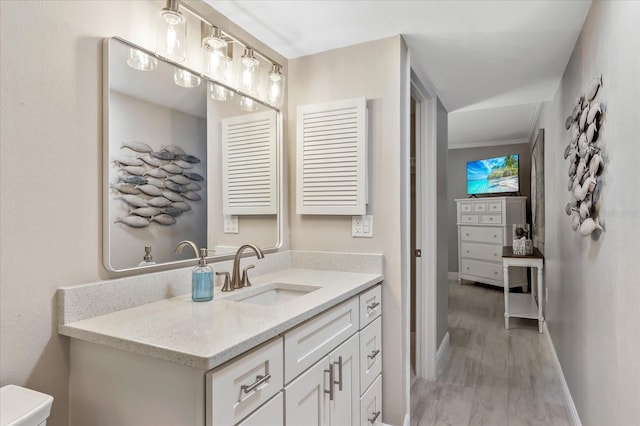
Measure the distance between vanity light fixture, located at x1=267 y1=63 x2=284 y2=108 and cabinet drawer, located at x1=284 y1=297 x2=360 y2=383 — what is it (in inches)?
46.9

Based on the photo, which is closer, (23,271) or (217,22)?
(23,271)

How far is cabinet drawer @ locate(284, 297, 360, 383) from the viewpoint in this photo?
3.99 ft

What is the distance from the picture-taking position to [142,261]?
4.58 ft

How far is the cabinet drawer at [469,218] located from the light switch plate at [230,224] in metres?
5.06

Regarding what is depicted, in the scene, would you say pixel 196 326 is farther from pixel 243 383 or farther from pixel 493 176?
pixel 493 176

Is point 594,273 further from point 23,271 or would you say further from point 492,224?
point 492,224

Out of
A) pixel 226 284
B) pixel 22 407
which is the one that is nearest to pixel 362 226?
pixel 226 284

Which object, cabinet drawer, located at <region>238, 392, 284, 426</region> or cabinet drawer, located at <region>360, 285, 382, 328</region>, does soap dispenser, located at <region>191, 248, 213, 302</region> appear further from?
cabinet drawer, located at <region>360, 285, 382, 328</region>

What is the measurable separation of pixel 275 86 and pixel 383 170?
2.51 feet

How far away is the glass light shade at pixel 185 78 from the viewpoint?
1560 millimetres

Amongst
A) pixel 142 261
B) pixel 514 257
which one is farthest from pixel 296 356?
pixel 514 257

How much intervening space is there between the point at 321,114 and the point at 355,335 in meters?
1.22

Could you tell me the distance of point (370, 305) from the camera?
1847 mm

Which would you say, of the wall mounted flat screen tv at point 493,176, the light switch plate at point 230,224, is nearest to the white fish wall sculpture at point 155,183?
the light switch plate at point 230,224
